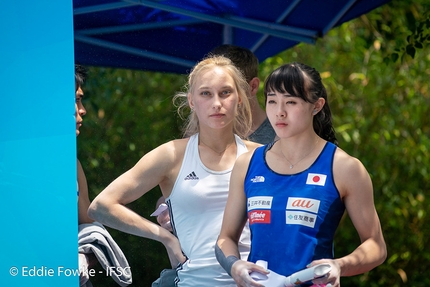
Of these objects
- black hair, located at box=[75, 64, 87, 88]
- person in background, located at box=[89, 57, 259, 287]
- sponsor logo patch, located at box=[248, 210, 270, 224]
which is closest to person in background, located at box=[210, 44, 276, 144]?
person in background, located at box=[89, 57, 259, 287]

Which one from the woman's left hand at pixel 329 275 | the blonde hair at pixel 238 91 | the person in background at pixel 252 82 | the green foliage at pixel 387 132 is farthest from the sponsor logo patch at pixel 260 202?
the green foliage at pixel 387 132

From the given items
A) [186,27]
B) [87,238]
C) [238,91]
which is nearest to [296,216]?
[238,91]

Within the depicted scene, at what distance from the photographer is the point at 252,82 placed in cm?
299

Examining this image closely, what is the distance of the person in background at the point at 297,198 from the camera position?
203 cm

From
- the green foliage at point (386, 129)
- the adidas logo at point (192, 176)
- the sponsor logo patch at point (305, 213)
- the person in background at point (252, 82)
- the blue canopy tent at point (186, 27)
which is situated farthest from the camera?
the green foliage at point (386, 129)

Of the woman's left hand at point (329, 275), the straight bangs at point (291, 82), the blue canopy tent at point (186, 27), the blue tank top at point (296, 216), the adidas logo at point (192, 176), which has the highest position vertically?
the blue canopy tent at point (186, 27)

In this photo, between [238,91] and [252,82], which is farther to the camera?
[252,82]

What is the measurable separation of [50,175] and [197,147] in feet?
1.77

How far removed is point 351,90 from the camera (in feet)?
21.7

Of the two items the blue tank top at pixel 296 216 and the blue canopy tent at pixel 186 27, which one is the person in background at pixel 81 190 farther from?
the blue tank top at pixel 296 216

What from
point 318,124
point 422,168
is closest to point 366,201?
point 318,124

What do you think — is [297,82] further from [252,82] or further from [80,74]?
[252,82]

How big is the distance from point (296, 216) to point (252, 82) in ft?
3.53

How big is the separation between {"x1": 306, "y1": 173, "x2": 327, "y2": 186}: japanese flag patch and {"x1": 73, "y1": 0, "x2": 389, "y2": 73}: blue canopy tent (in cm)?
88
